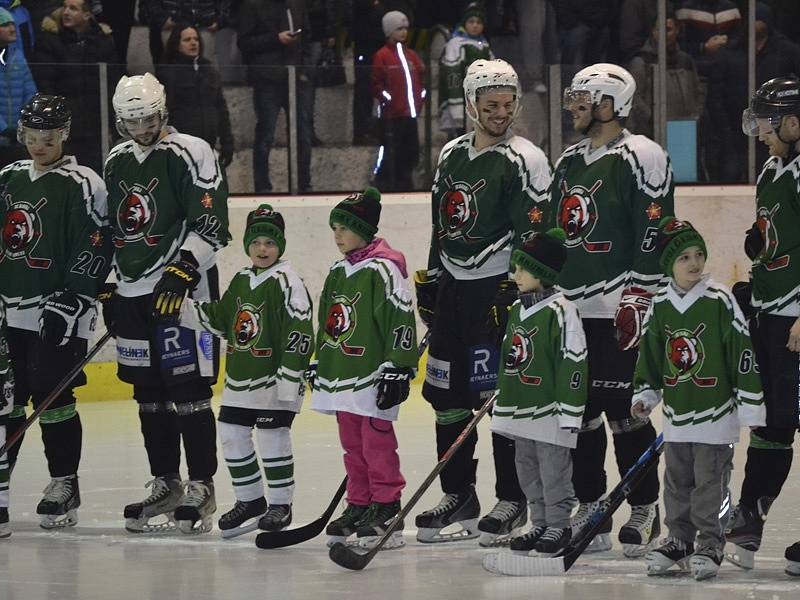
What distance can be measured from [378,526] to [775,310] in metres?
1.28

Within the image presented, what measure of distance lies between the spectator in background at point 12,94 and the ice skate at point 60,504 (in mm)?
2586

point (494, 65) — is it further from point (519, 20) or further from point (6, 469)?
point (519, 20)

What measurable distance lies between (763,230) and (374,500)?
1343mm

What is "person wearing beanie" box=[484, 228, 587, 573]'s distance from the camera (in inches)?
181

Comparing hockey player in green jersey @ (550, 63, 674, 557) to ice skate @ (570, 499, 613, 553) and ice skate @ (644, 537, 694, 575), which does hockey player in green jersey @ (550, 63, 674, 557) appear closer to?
ice skate @ (570, 499, 613, 553)

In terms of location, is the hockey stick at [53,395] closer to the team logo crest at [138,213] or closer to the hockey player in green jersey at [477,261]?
the team logo crest at [138,213]

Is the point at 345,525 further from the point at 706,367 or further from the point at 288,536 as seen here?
the point at 706,367

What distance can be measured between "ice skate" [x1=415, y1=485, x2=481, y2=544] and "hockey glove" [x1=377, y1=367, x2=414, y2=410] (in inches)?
18.4

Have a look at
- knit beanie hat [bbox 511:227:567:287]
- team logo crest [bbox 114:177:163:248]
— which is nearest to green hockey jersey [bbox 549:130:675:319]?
knit beanie hat [bbox 511:227:567:287]

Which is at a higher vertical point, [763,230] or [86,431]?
[763,230]

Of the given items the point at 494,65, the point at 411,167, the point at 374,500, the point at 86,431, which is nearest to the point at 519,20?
the point at 411,167

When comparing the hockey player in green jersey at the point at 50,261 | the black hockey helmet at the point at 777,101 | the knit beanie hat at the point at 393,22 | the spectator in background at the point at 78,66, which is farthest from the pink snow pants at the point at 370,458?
A: the knit beanie hat at the point at 393,22

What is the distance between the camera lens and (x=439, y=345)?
16.9ft

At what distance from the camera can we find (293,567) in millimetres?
4711
